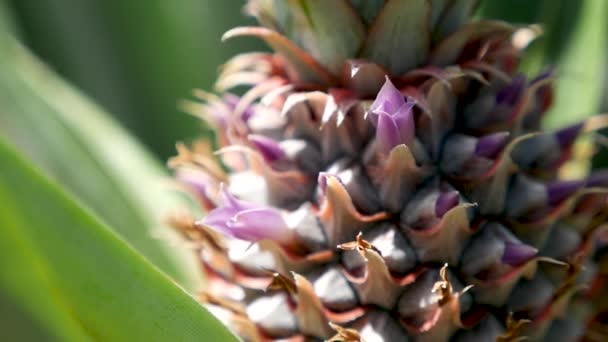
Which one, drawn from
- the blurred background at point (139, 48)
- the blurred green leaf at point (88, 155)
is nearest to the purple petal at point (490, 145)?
the blurred green leaf at point (88, 155)

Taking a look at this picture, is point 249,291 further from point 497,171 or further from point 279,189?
point 497,171

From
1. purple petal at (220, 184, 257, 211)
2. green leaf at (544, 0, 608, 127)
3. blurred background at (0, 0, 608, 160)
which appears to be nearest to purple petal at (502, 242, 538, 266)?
purple petal at (220, 184, 257, 211)

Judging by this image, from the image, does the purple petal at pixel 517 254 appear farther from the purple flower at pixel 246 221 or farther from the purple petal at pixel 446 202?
the purple flower at pixel 246 221

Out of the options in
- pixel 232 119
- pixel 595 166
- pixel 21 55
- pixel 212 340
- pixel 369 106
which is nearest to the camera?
pixel 212 340

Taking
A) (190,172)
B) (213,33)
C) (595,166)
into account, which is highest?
(213,33)

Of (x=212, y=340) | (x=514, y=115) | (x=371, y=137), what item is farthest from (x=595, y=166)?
(x=212, y=340)

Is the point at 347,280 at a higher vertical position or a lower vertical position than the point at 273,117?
lower
